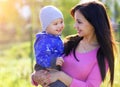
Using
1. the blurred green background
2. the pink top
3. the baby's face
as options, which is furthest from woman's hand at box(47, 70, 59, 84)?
the blurred green background

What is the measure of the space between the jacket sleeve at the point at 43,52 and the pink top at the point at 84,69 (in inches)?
7.9

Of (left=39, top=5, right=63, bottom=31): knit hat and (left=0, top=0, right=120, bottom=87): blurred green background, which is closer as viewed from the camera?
(left=39, top=5, right=63, bottom=31): knit hat

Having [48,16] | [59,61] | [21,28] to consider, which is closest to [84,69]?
[59,61]

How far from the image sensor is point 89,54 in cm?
390

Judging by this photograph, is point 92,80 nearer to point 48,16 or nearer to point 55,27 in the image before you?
point 55,27

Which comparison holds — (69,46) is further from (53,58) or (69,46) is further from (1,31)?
(1,31)

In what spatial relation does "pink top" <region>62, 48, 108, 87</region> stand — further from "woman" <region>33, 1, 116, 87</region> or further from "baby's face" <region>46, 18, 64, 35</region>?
"baby's face" <region>46, 18, 64, 35</region>

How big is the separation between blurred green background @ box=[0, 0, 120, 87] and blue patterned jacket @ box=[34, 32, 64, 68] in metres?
2.48

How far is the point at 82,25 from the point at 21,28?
108 feet

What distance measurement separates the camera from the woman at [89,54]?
3807mm

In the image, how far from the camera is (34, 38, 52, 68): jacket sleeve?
377 centimetres

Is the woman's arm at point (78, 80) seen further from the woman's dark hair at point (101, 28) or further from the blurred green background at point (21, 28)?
the blurred green background at point (21, 28)

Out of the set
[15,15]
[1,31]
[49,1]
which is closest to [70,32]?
[49,1]

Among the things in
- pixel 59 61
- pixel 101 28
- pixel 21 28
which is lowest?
pixel 21 28
